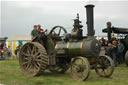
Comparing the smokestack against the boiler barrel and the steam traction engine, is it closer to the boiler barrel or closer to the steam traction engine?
the steam traction engine

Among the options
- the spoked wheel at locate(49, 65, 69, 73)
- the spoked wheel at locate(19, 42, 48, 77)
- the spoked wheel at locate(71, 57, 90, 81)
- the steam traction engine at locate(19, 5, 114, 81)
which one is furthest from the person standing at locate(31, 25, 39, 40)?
the spoked wheel at locate(71, 57, 90, 81)

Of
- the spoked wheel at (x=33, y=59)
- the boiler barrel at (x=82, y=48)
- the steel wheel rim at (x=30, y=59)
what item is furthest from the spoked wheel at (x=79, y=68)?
the steel wheel rim at (x=30, y=59)

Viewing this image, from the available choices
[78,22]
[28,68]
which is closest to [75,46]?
[78,22]

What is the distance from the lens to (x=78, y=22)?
7172mm

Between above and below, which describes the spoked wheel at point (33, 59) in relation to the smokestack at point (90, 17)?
below

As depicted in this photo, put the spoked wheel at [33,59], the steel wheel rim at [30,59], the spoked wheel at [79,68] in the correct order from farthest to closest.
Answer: the steel wheel rim at [30,59] < the spoked wheel at [33,59] < the spoked wheel at [79,68]

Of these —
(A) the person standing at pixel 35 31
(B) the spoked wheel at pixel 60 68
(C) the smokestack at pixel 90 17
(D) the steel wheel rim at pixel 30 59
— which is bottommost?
(B) the spoked wheel at pixel 60 68

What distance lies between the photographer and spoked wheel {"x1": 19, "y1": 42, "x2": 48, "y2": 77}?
23.8 feet

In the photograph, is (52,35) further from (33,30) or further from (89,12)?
(89,12)

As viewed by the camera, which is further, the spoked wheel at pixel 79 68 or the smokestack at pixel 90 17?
the smokestack at pixel 90 17

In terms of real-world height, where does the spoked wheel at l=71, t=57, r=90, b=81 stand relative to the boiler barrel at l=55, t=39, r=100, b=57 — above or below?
below

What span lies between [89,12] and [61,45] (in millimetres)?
1652

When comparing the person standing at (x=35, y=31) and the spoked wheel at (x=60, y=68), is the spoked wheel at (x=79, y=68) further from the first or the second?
the person standing at (x=35, y=31)

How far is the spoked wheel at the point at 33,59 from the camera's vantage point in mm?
7254
